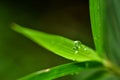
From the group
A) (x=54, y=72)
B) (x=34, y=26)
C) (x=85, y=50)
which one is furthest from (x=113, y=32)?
(x=34, y=26)

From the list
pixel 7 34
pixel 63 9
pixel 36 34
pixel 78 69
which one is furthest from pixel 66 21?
pixel 78 69

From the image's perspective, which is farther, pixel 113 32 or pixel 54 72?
pixel 113 32

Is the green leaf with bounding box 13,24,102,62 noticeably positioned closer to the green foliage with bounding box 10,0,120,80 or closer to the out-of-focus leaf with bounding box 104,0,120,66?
the green foliage with bounding box 10,0,120,80

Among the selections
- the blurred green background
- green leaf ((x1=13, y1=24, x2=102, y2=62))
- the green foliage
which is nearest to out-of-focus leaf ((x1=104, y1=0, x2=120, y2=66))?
the green foliage

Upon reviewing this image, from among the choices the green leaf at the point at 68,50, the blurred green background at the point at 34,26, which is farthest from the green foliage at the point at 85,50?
the blurred green background at the point at 34,26

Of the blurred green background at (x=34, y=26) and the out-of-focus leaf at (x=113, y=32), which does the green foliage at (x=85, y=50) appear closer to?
the out-of-focus leaf at (x=113, y=32)

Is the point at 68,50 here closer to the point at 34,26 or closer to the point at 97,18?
the point at 97,18
